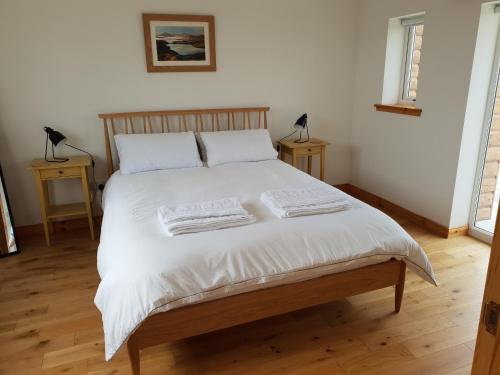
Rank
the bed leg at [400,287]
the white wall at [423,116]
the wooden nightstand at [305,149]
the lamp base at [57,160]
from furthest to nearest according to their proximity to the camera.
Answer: the wooden nightstand at [305,149] < the lamp base at [57,160] < the white wall at [423,116] < the bed leg at [400,287]

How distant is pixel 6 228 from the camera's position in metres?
2.92

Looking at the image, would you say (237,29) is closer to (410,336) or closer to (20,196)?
(20,196)

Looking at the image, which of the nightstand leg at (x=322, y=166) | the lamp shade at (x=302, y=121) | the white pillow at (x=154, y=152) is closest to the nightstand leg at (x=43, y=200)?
the white pillow at (x=154, y=152)

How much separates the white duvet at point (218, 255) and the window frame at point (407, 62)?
192 cm

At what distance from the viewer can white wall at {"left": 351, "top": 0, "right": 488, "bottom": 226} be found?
9.21 feet

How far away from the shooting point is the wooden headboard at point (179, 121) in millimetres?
3293

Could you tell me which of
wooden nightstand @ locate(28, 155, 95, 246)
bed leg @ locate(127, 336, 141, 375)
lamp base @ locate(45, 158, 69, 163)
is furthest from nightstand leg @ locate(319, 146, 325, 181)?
bed leg @ locate(127, 336, 141, 375)

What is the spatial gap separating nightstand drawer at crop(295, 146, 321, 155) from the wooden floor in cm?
159

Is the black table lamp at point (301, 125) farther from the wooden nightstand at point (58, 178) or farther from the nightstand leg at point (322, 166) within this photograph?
the wooden nightstand at point (58, 178)

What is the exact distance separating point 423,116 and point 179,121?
2182 millimetres

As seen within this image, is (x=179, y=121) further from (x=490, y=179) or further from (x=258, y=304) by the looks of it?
(x=490, y=179)

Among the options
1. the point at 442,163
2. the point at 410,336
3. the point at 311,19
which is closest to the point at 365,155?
the point at 442,163

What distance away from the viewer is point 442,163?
9.96 feet

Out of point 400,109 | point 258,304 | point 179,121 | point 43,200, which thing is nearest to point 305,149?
point 400,109
